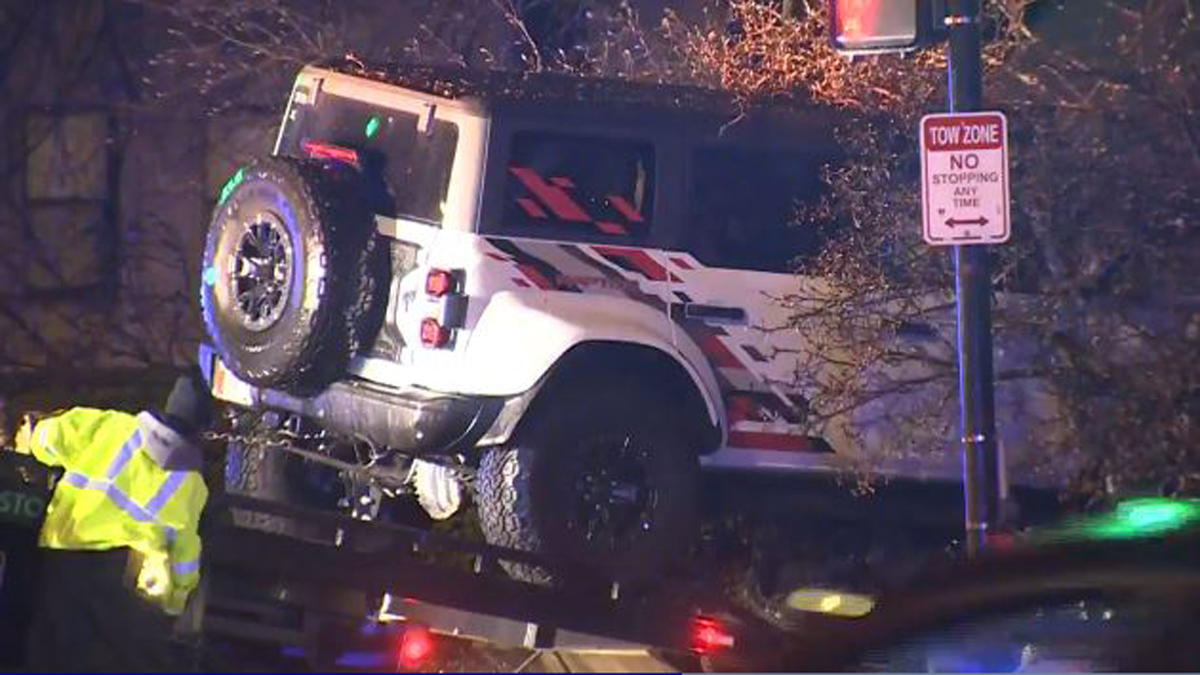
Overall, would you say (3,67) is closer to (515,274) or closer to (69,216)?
(69,216)

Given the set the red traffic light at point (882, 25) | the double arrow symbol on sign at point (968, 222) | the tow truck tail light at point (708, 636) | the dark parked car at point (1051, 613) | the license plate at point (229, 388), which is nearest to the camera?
the dark parked car at point (1051, 613)

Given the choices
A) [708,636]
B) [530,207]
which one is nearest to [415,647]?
[708,636]

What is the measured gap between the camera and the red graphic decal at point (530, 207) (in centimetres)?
756

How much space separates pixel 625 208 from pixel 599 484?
1.22 meters

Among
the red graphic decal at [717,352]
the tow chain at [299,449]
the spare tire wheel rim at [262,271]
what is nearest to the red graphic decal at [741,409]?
the red graphic decal at [717,352]

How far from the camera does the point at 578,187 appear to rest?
7.76 m

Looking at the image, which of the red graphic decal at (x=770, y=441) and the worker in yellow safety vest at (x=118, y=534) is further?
the red graphic decal at (x=770, y=441)

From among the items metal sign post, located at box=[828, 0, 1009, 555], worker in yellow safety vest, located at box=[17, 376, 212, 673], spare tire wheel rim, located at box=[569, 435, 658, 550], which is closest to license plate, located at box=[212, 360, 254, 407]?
worker in yellow safety vest, located at box=[17, 376, 212, 673]

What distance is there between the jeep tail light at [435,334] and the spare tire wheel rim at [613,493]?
70cm

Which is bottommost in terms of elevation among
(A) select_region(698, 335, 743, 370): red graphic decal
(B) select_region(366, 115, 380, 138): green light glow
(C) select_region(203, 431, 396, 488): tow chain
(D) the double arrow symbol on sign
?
(C) select_region(203, 431, 396, 488): tow chain

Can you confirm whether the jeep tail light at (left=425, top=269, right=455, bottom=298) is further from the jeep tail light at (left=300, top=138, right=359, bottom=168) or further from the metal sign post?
the metal sign post

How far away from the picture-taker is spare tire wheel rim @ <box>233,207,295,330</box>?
7281mm

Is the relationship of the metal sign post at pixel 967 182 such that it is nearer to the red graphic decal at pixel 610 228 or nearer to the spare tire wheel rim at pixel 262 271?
the red graphic decal at pixel 610 228

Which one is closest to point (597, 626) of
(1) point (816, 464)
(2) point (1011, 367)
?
(1) point (816, 464)
